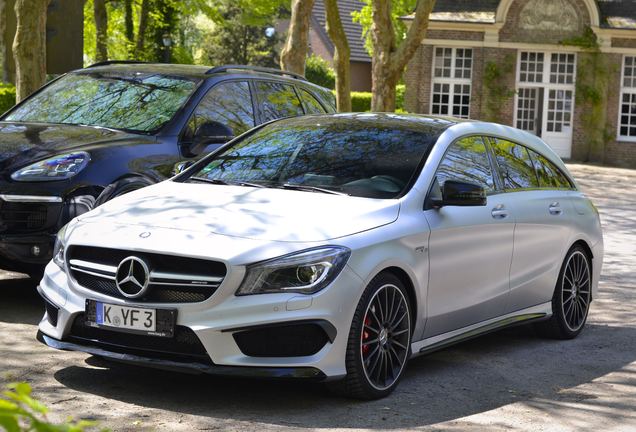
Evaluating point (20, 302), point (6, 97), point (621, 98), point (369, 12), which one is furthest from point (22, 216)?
point (369, 12)

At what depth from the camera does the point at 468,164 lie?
283 inches

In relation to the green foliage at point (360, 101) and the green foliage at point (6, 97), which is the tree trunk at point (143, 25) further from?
the green foliage at point (6, 97)

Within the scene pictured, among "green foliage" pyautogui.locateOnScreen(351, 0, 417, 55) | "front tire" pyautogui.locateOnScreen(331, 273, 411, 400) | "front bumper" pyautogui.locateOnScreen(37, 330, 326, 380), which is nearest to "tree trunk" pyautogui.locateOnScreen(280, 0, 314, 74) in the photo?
"front tire" pyautogui.locateOnScreen(331, 273, 411, 400)

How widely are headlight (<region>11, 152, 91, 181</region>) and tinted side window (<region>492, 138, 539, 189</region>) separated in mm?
2950

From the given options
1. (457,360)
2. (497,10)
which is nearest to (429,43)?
(497,10)

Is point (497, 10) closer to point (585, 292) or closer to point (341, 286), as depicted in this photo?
point (585, 292)

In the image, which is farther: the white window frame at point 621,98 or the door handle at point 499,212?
the white window frame at point 621,98

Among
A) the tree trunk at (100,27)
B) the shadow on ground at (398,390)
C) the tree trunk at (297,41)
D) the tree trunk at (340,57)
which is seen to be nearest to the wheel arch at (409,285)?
the shadow on ground at (398,390)

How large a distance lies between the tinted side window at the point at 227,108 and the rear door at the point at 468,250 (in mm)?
2744

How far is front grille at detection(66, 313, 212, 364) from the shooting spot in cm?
548

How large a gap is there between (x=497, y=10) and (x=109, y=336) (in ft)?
122

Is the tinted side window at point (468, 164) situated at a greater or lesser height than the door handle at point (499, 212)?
greater

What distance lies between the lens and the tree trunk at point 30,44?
1421cm

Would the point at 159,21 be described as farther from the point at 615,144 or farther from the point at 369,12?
the point at 615,144
